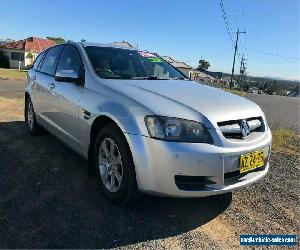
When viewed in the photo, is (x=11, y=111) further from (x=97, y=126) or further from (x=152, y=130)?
(x=152, y=130)

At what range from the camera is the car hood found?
320 cm

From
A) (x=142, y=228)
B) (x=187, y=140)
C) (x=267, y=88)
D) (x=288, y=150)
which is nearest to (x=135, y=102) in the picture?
(x=187, y=140)

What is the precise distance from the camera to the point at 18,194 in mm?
3752

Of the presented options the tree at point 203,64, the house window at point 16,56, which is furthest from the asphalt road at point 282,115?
the tree at point 203,64

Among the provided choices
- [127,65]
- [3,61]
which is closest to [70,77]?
[127,65]

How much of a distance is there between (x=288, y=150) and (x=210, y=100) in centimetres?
362

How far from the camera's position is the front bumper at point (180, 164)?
2.99m

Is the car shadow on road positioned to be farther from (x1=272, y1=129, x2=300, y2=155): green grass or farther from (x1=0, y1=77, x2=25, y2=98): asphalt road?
(x1=0, y1=77, x2=25, y2=98): asphalt road

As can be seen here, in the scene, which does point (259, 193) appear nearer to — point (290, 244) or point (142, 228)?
point (290, 244)

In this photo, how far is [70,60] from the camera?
15.4 ft

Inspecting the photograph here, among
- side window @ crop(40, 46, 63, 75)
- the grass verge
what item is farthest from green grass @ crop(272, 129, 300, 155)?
the grass verge

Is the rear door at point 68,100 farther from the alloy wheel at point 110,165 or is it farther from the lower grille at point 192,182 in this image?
the lower grille at point 192,182

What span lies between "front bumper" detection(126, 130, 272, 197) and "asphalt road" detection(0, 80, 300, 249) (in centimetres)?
37

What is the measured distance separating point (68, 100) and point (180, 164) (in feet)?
6.23
